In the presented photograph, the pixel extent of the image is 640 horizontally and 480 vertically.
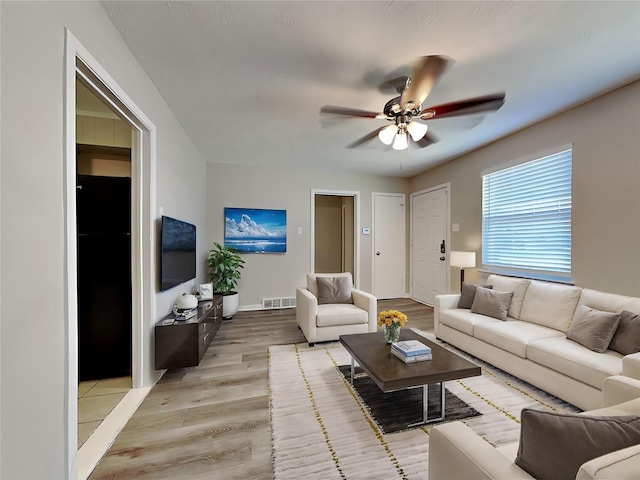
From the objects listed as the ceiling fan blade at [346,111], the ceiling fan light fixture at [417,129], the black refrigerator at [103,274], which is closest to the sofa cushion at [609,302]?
the ceiling fan light fixture at [417,129]

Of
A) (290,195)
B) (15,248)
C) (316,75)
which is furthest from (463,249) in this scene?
(15,248)

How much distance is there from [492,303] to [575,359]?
0.97m

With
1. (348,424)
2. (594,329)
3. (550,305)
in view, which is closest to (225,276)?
(348,424)

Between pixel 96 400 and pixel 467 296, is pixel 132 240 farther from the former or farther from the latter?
pixel 467 296

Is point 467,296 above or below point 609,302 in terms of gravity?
below

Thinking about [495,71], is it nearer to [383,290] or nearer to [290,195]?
[290,195]

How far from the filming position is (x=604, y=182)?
8.33 feet

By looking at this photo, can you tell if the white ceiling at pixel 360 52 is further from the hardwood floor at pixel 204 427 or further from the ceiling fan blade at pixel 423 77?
the hardwood floor at pixel 204 427

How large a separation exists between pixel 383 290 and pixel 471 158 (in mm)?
2884

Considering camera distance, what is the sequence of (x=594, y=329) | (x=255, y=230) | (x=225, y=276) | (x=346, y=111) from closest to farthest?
(x=594, y=329)
(x=346, y=111)
(x=225, y=276)
(x=255, y=230)

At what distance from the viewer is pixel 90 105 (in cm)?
257

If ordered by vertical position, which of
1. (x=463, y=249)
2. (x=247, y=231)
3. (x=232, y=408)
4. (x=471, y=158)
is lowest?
(x=232, y=408)

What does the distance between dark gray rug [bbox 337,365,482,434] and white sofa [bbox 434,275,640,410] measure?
686 millimetres

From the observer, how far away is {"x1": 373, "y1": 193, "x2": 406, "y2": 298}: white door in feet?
17.9
